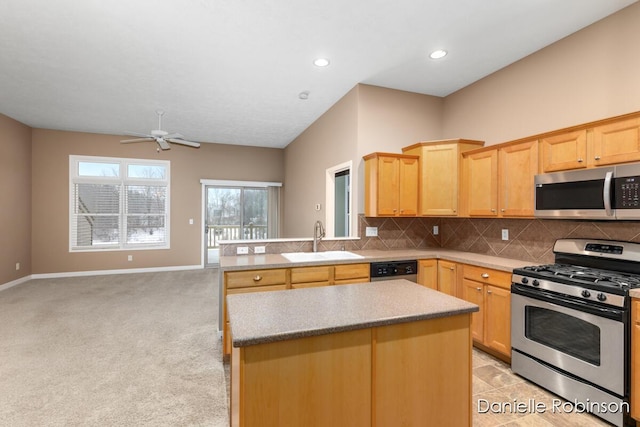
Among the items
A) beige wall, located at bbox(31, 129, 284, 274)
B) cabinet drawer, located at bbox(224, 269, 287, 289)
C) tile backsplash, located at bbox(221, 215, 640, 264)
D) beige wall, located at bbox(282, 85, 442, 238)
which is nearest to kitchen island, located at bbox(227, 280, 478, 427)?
cabinet drawer, located at bbox(224, 269, 287, 289)

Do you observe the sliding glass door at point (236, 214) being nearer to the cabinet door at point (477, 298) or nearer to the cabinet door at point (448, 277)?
the cabinet door at point (448, 277)

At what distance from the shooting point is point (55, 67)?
11.6ft

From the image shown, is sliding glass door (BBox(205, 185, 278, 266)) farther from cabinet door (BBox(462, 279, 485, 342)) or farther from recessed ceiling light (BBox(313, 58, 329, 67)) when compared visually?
cabinet door (BBox(462, 279, 485, 342))

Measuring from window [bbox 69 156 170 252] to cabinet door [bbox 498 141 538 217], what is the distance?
21.9 feet

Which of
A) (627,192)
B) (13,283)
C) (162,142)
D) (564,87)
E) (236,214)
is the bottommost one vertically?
(13,283)

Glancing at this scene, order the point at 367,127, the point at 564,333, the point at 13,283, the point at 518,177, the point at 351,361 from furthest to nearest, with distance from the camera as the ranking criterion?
the point at 13,283 < the point at 367,127 < the point at 518,177 < the point at 564,333 < the point at 351,361

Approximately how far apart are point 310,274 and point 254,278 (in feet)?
1.82

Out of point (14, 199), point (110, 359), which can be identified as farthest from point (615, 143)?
point (14, 199)

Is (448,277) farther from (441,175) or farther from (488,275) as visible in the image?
(441,175)

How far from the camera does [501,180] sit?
10.1 ft

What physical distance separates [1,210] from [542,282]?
7.76 m

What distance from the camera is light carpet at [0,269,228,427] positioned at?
2.13 metres

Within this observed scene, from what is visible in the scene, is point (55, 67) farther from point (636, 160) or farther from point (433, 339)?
point (636, 160)

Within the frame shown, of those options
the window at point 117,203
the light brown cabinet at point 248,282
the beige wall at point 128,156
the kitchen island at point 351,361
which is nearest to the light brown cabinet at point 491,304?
the kitchen island at point 351,361
